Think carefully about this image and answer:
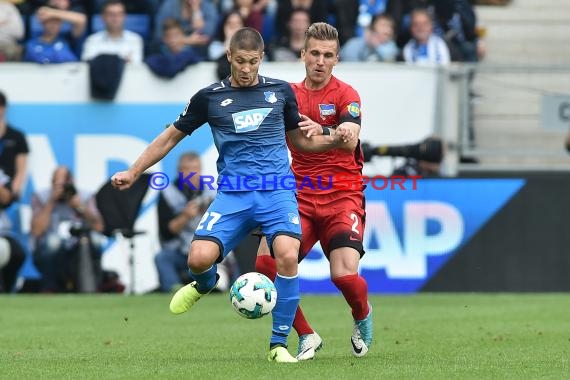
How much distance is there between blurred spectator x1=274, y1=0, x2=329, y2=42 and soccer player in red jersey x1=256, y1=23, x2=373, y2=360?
918 cm

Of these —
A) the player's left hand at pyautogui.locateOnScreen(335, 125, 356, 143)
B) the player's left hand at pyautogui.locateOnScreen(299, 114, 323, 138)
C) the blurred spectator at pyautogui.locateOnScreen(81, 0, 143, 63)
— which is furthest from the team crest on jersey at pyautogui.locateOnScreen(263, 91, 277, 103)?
the blurred spectator at pyautogui.locateOnScreen(81, 0, 143, 63)

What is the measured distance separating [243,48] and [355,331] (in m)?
2.35

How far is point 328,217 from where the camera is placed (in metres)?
10.4

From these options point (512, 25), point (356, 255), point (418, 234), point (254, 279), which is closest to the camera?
point (254, 279)

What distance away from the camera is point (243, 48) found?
938 cm

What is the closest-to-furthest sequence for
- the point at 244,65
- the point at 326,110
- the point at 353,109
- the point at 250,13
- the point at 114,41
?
the point at 244,65 → the point at 353,109 → the point at 326,110 → the point at 114,41 → the point at 250,13

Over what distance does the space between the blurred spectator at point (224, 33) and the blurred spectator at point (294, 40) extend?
659 millimetres

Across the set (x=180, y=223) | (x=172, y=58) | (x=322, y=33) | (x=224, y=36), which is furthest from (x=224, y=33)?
(x=322, y=33)

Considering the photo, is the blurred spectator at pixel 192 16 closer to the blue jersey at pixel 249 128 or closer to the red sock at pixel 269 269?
the red sock at pixel 269 269

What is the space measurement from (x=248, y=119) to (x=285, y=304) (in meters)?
1.34

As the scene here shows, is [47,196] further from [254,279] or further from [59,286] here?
[254,279]

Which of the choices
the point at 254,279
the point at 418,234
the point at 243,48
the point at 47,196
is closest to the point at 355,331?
the point at 254,279

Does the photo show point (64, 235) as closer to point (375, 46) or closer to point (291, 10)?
point (291, 10)

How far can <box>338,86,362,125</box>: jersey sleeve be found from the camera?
32.7ft
